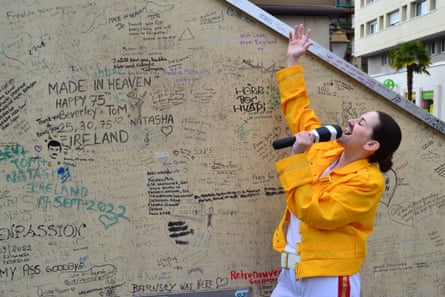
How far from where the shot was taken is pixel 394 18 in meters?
34.4

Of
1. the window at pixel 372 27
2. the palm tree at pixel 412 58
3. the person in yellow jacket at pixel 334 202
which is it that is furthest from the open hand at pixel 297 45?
the window at pixel 372 27

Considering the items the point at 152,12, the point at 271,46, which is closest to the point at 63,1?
the point at 152,12

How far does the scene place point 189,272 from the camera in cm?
330

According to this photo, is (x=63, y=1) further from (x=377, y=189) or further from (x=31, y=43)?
(x=377, y=189)

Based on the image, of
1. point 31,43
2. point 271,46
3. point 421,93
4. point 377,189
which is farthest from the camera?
point 421,93

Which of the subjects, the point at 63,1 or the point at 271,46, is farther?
the point at 271,46

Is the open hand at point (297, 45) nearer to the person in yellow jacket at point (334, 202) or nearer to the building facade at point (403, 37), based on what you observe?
the person in yellow jacket at point (334, 202)

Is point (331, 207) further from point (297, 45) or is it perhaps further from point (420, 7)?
point (420, 7)

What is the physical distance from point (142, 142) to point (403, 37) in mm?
33347

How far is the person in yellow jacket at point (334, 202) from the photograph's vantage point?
2354 mm

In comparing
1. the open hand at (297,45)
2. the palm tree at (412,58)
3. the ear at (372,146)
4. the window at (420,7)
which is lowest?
the ear at (372,146)

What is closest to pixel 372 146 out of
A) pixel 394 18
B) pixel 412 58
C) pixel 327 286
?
pixel 327 286

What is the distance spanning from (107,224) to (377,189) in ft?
5.81

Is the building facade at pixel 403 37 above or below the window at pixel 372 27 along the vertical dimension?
below
